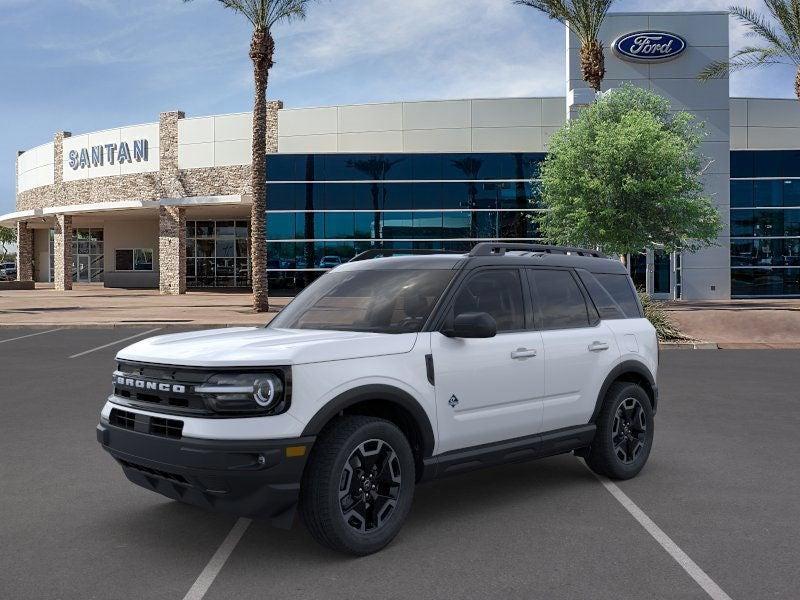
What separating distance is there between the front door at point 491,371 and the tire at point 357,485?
16.1 inches

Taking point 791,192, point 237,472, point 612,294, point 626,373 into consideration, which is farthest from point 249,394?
point 791,192

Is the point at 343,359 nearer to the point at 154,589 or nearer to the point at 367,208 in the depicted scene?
the point at 154,589

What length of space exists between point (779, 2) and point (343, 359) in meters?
29.5

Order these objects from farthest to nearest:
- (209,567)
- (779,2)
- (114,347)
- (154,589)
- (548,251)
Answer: (779,2), (114,347), (548,251), (209,567), (154,589)

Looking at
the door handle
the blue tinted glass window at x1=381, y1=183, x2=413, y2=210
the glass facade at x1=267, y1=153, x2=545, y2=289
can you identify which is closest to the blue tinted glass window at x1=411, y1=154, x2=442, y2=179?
the glass facade at x1=267, y1=153, x2=545, y2=289

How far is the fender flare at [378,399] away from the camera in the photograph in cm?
430

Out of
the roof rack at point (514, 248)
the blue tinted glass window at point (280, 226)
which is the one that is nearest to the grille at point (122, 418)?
the roof rack at point (514, 248)

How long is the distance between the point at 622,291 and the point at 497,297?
5.58 feet

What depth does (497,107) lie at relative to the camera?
36.6 m

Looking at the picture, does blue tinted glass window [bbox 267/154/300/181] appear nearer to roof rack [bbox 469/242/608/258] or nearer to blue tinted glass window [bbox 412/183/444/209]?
blue tinted glass window [bbox 412/183/444/209]

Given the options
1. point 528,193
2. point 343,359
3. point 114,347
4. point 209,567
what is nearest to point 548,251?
point 343,359

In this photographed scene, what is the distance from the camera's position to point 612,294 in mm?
6605

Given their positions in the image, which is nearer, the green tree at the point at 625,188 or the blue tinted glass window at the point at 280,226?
the green tree at the point at 625,188

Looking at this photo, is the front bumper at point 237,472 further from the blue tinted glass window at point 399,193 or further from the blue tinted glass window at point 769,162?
the blue tinted glass window at point 769,162
